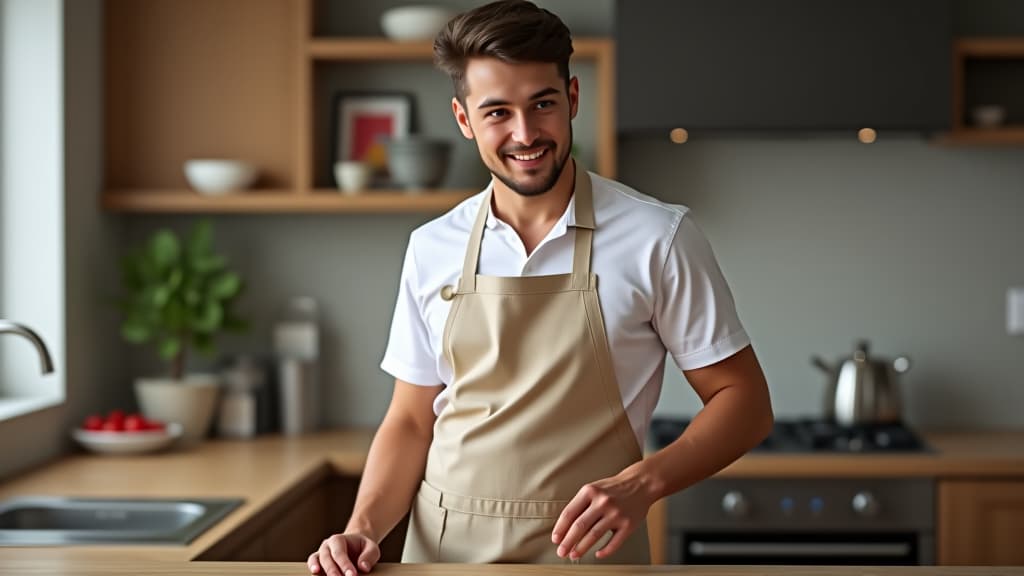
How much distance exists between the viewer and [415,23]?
11.0 ft

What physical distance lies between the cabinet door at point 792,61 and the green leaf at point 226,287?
123 centimetres

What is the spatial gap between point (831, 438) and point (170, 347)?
1796 mm

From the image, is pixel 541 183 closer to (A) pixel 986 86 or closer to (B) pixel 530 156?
(B) pixel 530 156

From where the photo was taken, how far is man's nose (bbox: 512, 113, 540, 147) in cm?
176

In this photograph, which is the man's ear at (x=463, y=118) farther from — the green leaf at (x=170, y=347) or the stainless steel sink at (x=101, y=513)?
the green leaf at (x=170, y=347)

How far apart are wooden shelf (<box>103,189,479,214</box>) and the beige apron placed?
1408 mm

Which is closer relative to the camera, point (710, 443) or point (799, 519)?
point (710, 443)

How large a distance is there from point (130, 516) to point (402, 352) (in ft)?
3.02

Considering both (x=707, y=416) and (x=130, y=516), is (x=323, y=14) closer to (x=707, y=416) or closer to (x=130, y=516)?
(x=130, y=516)

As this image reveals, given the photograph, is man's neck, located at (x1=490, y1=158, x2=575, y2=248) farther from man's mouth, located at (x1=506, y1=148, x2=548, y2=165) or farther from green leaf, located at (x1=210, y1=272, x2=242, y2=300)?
green leaf, located at (x1=210, y1=272, x2=242, y2=300)

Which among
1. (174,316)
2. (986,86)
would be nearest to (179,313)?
(174,316)

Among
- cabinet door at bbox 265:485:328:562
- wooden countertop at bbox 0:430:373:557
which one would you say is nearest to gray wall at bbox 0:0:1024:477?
wooden countertop at bbox 0:430:373:557

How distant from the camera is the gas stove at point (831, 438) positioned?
125 inches

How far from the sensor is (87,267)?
336 cm
